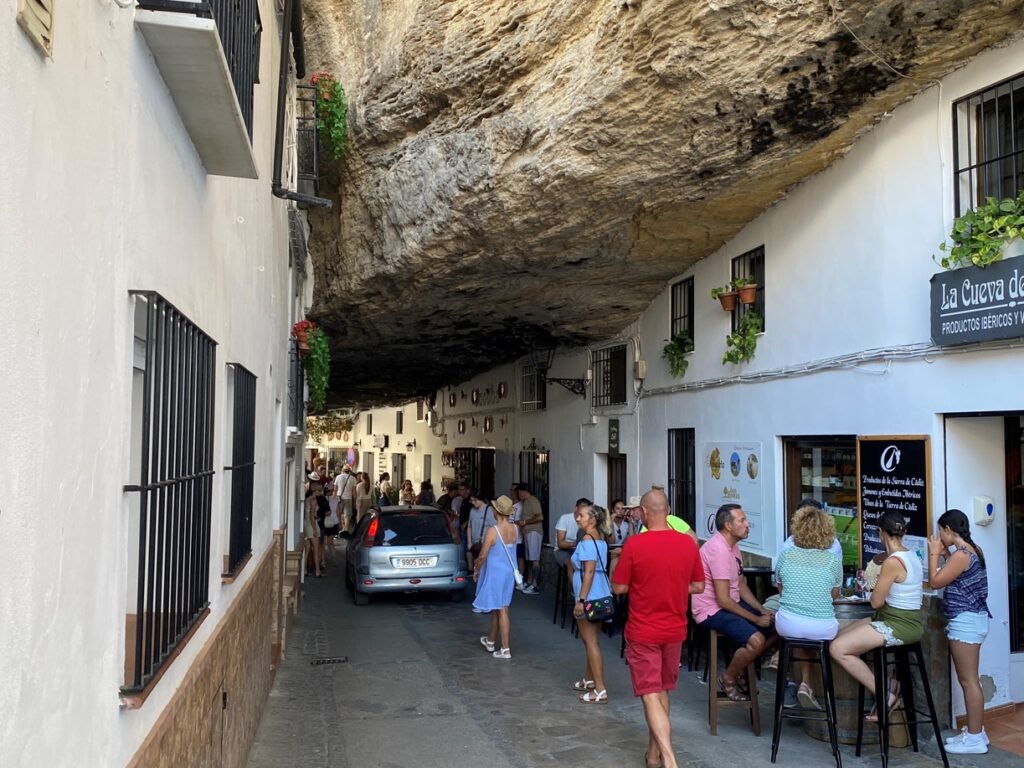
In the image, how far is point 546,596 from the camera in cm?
1385

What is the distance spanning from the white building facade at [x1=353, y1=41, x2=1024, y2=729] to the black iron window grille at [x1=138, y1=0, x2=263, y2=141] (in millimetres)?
5082

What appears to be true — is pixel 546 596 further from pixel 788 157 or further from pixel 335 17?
pixel 335 17

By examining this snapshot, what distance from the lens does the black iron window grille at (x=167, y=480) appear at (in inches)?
110

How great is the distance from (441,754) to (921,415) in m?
4.56

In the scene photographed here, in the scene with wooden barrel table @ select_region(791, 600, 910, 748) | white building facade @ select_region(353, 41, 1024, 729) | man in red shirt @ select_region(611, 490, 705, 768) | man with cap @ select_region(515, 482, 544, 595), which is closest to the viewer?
man in red shirt @ select_region(611, 490, 705, 768)

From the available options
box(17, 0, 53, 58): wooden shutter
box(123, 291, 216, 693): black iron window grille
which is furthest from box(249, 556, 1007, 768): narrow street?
box(17, 0, 53, 58): wooden shutter

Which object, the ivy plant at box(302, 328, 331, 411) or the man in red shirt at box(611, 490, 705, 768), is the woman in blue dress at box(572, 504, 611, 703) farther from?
the ivy plant at box(302, 328, 331, 411)

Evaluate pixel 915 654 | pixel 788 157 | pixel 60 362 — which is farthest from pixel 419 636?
pixel 60 362

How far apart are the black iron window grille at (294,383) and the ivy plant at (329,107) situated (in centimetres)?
278

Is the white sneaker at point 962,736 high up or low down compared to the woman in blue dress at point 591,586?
down

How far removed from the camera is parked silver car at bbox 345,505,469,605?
12789mm

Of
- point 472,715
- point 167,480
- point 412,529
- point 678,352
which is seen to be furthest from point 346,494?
point 167,480

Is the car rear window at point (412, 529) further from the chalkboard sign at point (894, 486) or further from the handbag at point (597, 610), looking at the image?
the chalkboard sign at point (894, 486)

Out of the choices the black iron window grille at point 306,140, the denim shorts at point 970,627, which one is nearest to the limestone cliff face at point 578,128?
the black iron window grille at point 306,140
